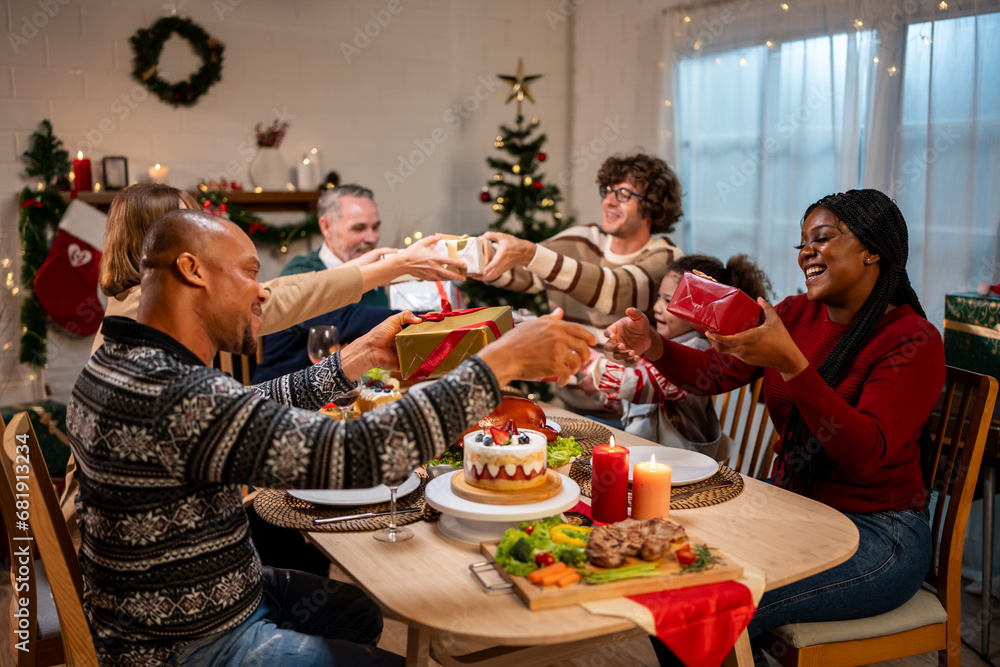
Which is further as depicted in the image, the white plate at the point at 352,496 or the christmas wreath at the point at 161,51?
the christmas wreath at the point at 161,51

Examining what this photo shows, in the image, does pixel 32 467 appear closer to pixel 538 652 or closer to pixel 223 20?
pixel 538 652

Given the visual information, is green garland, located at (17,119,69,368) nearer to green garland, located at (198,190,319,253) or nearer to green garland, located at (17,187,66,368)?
green garland, located at (17,187,66,368)

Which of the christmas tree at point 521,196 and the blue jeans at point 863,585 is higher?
the christmas tree at point 521,196

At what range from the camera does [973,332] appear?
2.59 metres

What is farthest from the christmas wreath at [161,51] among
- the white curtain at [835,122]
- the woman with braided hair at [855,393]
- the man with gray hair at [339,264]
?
the woman with braided hair at [855,393]

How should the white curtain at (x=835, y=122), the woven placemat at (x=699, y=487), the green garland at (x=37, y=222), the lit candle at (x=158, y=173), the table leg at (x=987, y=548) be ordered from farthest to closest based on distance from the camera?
the lit candle at (x=158, y=173) → the green garland at (x=37, y=222) → the white curtain at (x=835, y=122) → the table leg at (x=987, y=548) → the woven placemat at (x=699, y=487)

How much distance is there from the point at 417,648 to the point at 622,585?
1.27 feet

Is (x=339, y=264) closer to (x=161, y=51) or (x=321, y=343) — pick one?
(x=321, y=343)

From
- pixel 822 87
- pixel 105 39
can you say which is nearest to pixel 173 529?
pixel 822 87

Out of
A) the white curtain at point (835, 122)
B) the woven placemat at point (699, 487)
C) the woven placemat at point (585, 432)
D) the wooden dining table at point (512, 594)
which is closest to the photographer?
the wooden dining table at point (512, 594)

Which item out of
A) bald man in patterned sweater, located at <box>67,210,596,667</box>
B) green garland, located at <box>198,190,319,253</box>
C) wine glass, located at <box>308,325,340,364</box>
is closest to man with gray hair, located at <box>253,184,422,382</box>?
wine glass, located at <box>308,325,340,364</box>

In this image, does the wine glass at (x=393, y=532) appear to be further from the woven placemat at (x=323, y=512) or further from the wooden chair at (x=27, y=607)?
the wooden chair at (x=27, y=607)

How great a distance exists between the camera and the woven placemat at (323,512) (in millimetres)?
1535

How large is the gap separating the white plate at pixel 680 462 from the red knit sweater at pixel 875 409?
24cm
